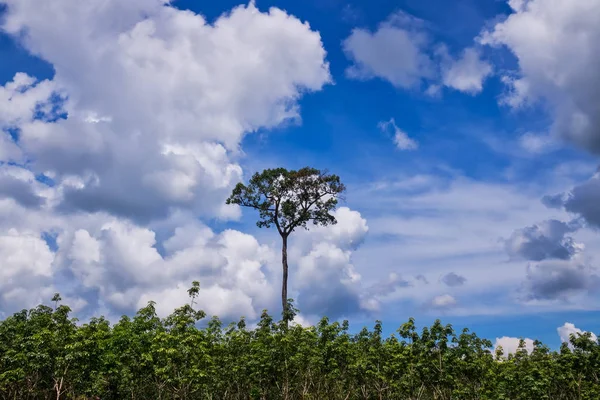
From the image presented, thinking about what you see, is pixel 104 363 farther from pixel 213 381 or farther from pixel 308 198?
pixel 308 198

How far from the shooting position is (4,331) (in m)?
36.5

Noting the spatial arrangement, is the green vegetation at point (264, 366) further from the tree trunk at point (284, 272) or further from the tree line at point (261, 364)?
the tree trunk at point (284, 272)

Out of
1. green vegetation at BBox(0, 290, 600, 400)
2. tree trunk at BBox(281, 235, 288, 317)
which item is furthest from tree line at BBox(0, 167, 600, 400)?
tree trunk at BBox(281, 235, 288, 317)

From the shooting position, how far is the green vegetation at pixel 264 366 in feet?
105

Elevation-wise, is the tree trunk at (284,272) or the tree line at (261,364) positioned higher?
the tree trunk at (284,272)

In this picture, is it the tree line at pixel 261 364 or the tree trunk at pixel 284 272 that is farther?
the tree trunk at pixel 284 272

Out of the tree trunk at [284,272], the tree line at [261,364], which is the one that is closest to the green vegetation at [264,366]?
the tree line at [261,364]

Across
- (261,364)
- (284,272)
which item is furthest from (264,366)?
(284,272)

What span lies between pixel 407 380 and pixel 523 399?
6.50 meters

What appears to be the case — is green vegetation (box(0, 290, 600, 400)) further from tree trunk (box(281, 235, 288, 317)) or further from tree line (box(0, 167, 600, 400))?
tree trunk (box(281, 235, 288, 317))

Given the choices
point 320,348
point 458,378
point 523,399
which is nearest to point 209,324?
point 320,348

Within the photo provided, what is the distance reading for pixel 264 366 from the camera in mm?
32875

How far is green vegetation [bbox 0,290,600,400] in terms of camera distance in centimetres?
3188

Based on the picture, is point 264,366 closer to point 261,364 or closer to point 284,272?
point 261,364
